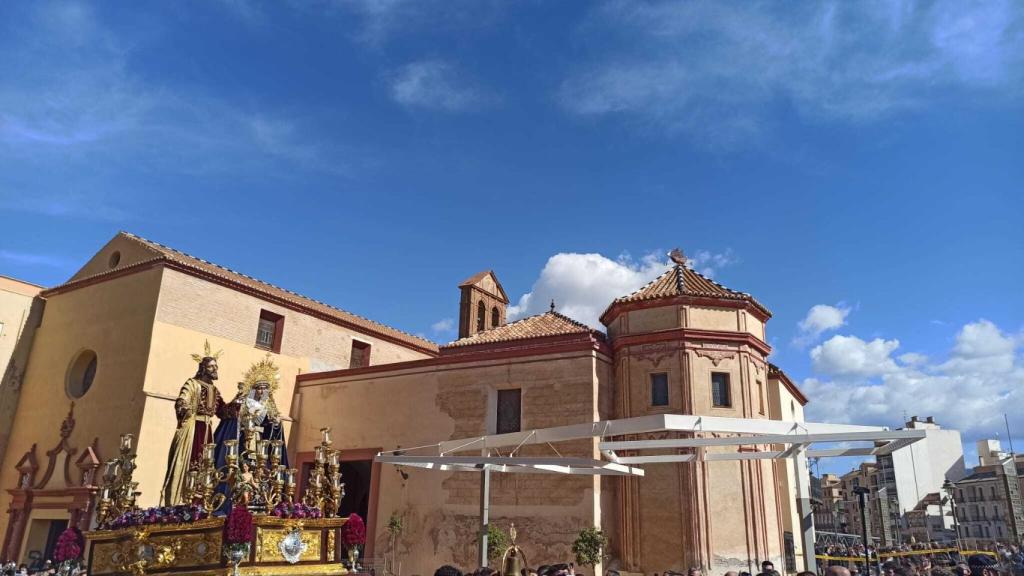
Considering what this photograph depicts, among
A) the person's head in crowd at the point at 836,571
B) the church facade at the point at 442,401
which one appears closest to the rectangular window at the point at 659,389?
the church facade at the point at 442,401

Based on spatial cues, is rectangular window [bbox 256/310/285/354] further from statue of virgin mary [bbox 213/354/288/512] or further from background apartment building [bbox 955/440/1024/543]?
background apartment building [bbox 955/440/1024/543]

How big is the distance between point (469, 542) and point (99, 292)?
1469 centimetres

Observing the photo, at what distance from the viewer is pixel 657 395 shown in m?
20.7

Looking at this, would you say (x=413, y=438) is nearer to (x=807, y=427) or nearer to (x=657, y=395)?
(x=657, y=395)

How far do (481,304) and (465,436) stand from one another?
33.0 ft

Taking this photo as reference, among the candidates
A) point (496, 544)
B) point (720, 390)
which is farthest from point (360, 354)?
point (720, 390)

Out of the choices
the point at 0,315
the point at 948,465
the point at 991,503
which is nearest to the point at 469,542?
the point at 0,315

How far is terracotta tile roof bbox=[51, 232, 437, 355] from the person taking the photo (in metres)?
23.5

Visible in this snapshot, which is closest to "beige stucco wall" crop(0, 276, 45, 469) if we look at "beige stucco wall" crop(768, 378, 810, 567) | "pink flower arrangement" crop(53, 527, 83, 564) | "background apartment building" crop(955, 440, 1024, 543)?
"pink flower arrangement" crop(53, 527, 83, 564)

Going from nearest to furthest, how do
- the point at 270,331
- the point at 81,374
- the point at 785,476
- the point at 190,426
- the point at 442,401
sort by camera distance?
the point at 190,426 < the point at 442,401 < the point at 81,374 < the point at 270,331 < the point at 785,476

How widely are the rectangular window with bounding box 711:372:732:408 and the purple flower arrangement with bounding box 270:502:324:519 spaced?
13.2 metres

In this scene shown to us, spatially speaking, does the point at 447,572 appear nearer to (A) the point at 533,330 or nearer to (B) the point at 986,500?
(A) the point at 533,330

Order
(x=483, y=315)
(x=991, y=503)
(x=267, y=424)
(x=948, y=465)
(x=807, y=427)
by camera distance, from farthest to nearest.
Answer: (x=948, y=465)
(x=991, y=503)
(x=483, y=315)
(x=807, y=427)
(x=267, y=424)

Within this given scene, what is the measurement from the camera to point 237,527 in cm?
860
